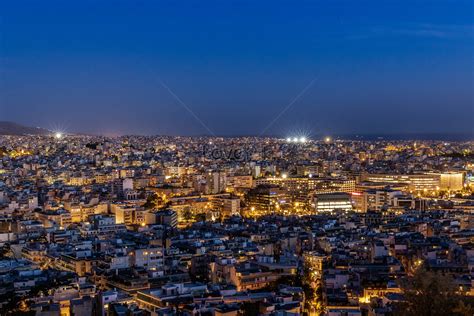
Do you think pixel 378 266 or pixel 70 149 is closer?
pixel 378 266

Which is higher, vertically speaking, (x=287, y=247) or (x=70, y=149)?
(x=70, y=149)

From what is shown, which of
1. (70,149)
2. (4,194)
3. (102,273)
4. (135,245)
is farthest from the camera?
(70,149)

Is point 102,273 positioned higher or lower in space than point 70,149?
lower

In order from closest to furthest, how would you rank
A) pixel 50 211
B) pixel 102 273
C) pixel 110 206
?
pixel 102 273
pixel 50 211
pixel 110 206

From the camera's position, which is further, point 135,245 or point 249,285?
point 135,245

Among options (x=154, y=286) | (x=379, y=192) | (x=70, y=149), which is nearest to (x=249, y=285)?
(x=154, y=286)

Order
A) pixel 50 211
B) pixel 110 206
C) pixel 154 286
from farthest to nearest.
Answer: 1. pixel 110 206
2. pixel 50 211
3. pixel 154 286

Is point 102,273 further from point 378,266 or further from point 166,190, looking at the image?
point 166,190

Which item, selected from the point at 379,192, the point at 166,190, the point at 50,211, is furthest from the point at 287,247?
the point at 166,190

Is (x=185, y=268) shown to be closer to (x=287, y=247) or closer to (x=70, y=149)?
(x=287, y=247)
